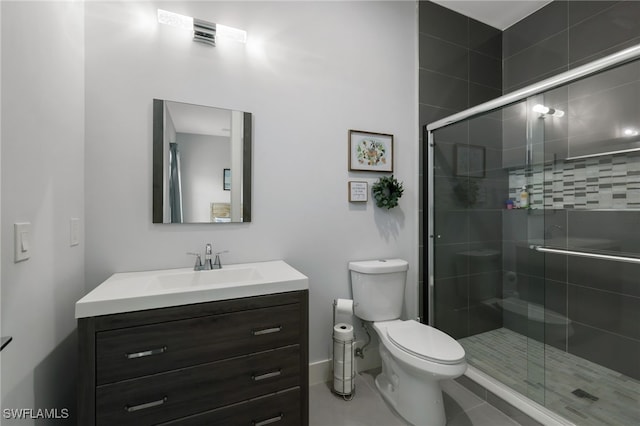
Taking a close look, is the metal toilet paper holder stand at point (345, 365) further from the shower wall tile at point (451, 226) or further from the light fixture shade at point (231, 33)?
the light fixture shade at point (231, 33)

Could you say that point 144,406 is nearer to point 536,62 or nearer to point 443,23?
point 443,23

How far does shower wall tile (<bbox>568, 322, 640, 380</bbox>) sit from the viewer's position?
5.76 feet

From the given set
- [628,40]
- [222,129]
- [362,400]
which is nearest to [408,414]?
[362,400]

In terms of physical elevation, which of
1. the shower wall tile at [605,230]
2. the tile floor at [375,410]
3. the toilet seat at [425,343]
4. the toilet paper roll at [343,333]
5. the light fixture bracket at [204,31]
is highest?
the light fixture bracket at [204,31]

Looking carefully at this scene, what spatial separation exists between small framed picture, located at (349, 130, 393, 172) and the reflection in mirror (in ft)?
2.42

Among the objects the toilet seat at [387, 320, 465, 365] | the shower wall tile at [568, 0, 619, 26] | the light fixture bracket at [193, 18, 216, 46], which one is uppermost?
the shower wall tile at [568, 0, 619, 26]

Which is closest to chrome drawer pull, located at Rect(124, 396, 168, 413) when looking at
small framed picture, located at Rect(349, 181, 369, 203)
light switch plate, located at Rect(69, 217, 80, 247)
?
light switch plate, located at Rect(69, 217, 80, 247)

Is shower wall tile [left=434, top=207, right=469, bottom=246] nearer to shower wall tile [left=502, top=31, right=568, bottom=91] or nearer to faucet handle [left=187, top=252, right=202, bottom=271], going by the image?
shower wall tile [left=502, top=31, right=568, bottom=91]

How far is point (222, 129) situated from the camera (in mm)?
1605

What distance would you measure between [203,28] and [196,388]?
1807mm

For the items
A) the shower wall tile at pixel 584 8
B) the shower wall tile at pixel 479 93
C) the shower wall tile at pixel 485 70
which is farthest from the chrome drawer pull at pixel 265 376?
the shower wall tile at pixel 584 8

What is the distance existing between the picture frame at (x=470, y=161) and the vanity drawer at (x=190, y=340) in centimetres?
169

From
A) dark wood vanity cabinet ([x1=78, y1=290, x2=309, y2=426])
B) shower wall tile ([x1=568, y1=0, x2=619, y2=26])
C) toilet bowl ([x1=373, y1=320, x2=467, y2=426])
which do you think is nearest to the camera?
dark wood vanity cabinet ([x1=78, y1=290, x2=309, y2=426])

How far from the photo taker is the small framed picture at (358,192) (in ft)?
6.37
